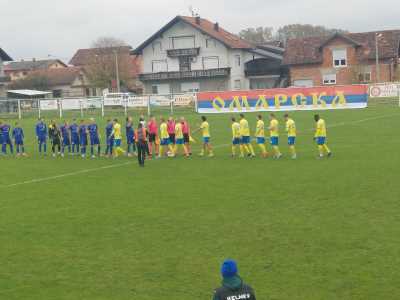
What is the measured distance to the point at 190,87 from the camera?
77125 millimetres

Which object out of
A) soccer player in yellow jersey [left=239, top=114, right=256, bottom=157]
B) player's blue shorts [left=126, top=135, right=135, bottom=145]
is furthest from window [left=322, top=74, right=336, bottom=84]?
soccer player in yellow jersey [left=239, top=114, right=256, bottom=157]

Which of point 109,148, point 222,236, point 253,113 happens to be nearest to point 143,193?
point 222,236

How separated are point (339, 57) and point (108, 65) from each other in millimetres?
31434

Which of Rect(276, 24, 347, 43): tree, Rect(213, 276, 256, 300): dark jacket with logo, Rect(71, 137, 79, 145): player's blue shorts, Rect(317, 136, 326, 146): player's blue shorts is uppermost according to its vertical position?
Rect(276, 24, 347, 43): tree

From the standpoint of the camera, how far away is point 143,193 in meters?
17.9

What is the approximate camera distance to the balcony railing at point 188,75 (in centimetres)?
7456

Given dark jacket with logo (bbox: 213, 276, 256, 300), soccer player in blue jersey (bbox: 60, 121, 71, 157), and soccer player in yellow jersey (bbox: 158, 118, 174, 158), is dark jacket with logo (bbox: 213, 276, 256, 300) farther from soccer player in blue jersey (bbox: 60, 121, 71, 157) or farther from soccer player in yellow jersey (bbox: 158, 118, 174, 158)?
soccer player in blue jersey (bbox: 60, 121, 71, 157)

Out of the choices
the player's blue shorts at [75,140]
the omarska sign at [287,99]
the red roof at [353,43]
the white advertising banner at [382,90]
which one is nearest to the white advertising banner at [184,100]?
the omarska sign at [287,99]

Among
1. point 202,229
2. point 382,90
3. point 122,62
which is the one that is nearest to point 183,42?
point 122,62

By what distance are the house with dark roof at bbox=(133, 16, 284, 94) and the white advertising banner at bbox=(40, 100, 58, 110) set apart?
955 inches

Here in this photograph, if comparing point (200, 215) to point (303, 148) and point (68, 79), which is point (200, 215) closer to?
point (303, 148)

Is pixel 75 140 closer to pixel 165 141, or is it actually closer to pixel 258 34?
pixel 165 141

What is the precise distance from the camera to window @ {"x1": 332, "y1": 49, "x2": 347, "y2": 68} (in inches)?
2785

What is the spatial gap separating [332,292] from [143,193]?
9395mm
